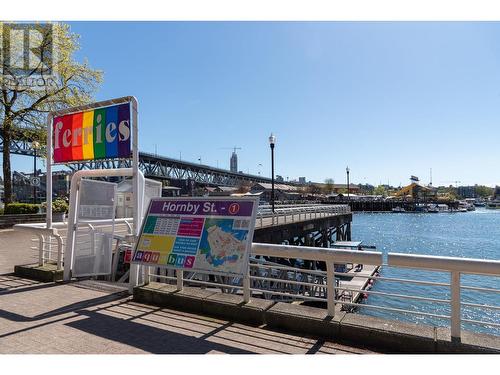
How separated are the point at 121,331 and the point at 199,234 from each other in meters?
1.56

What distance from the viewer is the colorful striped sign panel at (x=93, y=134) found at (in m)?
6.67

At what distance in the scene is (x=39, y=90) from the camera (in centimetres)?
2236

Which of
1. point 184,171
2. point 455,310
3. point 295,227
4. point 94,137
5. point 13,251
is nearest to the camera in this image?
point 455,310

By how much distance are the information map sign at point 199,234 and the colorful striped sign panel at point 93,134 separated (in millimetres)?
1476

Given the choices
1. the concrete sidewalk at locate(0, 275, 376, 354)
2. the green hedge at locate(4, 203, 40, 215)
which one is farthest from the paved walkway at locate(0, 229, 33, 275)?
the green hedge at locate(4, 203, 40, 215)

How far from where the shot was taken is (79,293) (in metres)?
6.54

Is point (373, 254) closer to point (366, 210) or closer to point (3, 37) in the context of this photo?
point (3, 37)

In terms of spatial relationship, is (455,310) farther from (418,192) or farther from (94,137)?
(418,192)

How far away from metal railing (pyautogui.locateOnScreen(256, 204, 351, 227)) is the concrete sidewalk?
17672 millimetres

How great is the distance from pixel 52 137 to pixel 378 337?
7087mm

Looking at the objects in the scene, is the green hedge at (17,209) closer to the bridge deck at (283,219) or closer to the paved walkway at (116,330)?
the bridge deck at (283,219)

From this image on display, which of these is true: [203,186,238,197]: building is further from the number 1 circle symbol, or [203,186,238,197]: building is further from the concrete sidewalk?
the number 1 circle symbol

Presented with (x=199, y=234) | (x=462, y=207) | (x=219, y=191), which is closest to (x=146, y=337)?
(x=199, y=234)

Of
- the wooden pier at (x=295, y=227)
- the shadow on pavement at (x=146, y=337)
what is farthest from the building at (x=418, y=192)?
the shadow on pavement at (x=146, y=337)
